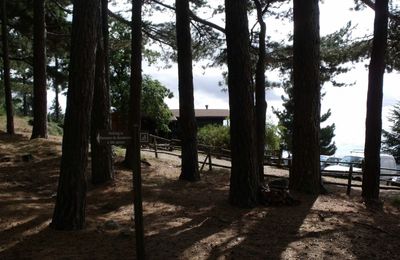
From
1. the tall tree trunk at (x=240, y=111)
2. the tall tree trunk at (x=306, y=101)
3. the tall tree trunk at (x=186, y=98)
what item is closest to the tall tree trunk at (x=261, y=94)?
the tall tree trunk at (x=186, y=98)

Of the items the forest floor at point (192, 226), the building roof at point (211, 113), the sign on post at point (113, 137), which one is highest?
the building roof at point (211, 113)

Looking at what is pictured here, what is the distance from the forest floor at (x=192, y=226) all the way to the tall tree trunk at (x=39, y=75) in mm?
6789

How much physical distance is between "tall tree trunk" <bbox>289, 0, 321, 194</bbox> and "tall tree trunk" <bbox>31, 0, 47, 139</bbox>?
11.6 m

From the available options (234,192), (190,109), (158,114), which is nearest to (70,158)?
(234,192)

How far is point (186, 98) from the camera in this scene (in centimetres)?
1447

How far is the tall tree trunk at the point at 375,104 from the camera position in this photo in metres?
12.4

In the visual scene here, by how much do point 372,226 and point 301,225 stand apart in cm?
142

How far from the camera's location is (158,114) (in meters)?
45.5

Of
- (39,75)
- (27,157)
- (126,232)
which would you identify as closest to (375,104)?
(126,232)

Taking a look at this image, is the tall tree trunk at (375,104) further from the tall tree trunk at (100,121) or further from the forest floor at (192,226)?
the tall tree trunk at (100,121)

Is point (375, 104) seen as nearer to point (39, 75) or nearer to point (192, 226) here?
point (192, 226)

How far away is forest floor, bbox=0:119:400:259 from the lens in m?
7.10

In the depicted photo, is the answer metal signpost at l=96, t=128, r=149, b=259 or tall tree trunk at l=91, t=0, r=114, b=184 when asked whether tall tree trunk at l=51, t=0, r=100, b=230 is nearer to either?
metal signpost at l=96, t=128, r=149, b=259

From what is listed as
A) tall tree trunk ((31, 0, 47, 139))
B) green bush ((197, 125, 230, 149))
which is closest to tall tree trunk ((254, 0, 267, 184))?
tall tree trunk ((31, 0, 47, 139))
